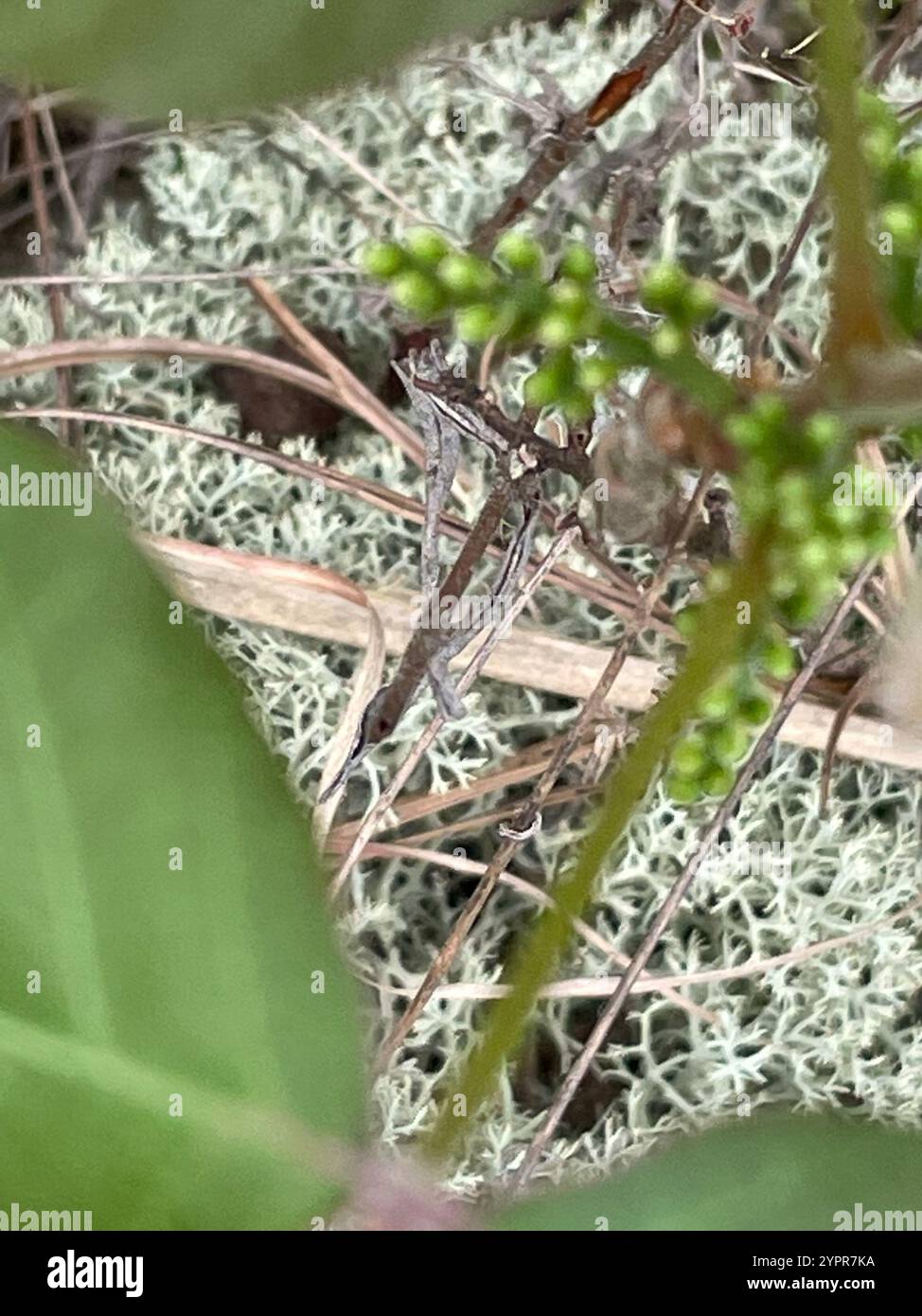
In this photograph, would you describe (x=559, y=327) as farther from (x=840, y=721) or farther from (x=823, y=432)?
(x=840, y=721)

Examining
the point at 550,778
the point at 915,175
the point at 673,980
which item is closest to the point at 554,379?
the point at 915,175

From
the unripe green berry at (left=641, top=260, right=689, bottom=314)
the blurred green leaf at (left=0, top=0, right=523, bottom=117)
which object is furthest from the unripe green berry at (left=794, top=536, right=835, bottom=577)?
the blurred green leaf at (left=0, top=0, right=523, bottom=117)

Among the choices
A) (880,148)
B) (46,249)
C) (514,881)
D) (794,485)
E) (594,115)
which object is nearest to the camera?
(794,485)

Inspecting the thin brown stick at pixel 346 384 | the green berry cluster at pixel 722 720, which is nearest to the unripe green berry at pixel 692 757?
the green berry cluster at pixel 722 720

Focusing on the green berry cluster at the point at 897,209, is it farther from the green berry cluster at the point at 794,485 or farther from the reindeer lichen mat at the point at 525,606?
the reindeer lichen mat at the point at 525,606

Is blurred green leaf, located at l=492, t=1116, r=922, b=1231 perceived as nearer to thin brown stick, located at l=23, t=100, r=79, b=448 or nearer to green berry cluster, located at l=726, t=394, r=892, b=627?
green berry cluster, located at l=726, t=394, r=892, b=627
